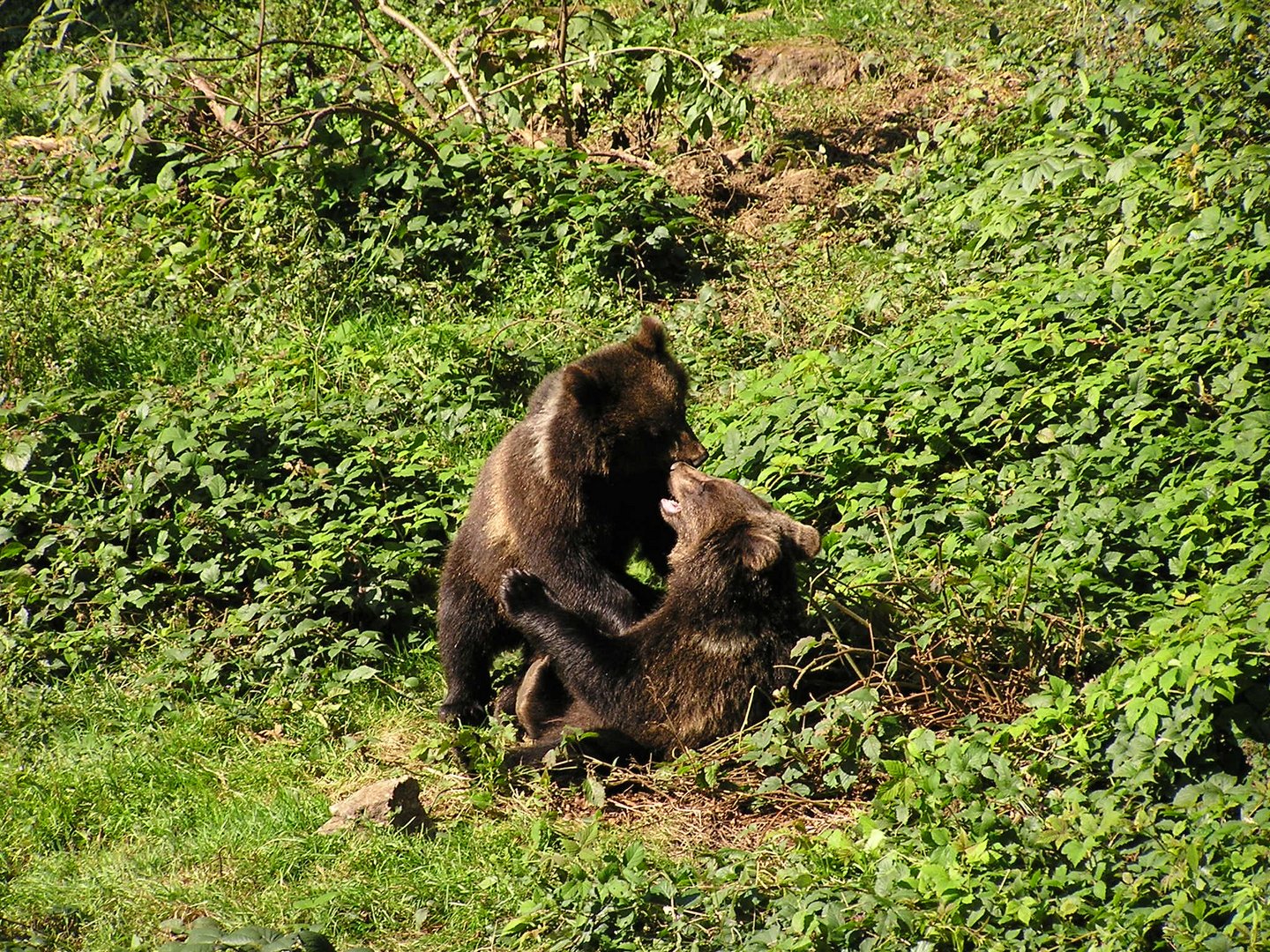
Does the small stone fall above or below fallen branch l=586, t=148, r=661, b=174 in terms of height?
below

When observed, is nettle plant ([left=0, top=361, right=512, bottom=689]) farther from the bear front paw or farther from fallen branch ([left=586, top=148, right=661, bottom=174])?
fallen branch ([left=586, top=148, right=661, bottom=174])

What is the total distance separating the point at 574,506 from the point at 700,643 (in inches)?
38.7

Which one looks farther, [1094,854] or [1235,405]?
[1235,405]

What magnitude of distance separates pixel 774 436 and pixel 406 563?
2.04 metres

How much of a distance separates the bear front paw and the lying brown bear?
3 centimetres

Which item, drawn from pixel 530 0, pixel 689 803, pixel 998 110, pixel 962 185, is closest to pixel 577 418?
pixel 689 803

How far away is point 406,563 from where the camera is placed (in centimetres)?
666

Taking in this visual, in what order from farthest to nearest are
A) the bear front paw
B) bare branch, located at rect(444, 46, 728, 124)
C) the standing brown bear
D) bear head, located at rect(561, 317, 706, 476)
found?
bare branch, located at rect(444, 46, 728, 124)
bear head, located at rect(561, 317, 706, 476)
the standing brown bear
the bear front paw

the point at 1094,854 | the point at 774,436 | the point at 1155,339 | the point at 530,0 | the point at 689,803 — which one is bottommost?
the point at 689,803

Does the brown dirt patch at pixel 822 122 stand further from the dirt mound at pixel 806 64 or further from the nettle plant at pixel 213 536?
the nettle plant at pixel 213 536

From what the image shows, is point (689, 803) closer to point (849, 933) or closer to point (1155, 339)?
point (849, 933)

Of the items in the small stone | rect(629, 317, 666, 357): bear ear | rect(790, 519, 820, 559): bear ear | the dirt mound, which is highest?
the dirt mound

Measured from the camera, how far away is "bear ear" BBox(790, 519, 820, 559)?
17.3 feet

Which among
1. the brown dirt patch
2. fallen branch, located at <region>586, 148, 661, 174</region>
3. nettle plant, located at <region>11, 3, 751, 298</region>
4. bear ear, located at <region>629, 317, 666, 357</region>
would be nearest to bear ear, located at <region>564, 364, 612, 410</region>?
bear ear, located at <region>629, 317, 666, 357</region>
